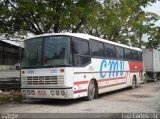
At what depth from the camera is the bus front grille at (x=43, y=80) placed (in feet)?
47.5

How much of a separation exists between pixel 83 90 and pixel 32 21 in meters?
8.45

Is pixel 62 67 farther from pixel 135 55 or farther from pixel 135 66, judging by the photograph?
pixel 135 55

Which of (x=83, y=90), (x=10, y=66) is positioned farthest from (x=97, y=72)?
(x=10, y=66)

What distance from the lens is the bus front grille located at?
570 inches

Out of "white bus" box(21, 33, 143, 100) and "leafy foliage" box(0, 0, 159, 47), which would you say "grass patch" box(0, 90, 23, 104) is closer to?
"white bus" box(21, 33, 143, 100)

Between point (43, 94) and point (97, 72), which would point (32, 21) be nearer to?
point (97, 72)

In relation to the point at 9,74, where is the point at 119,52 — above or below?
above

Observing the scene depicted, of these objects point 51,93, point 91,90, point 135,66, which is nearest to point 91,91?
point 91,90

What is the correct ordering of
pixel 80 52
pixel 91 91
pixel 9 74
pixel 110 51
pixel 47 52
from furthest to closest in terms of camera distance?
pixel 9 74, pixel 110 51, pixel 91 91, pixel 80 52, pixel 47 52

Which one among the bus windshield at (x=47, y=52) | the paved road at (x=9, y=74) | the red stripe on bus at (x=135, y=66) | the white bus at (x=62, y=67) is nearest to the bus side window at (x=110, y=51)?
the white bus at (x=62, y=67)

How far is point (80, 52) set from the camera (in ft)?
51.1

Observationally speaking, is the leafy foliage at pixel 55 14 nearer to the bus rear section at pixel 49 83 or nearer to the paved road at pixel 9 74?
the paved road at pixel 9 74

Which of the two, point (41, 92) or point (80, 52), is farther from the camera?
point (80, 52)

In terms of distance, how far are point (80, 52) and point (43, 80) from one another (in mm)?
2037
